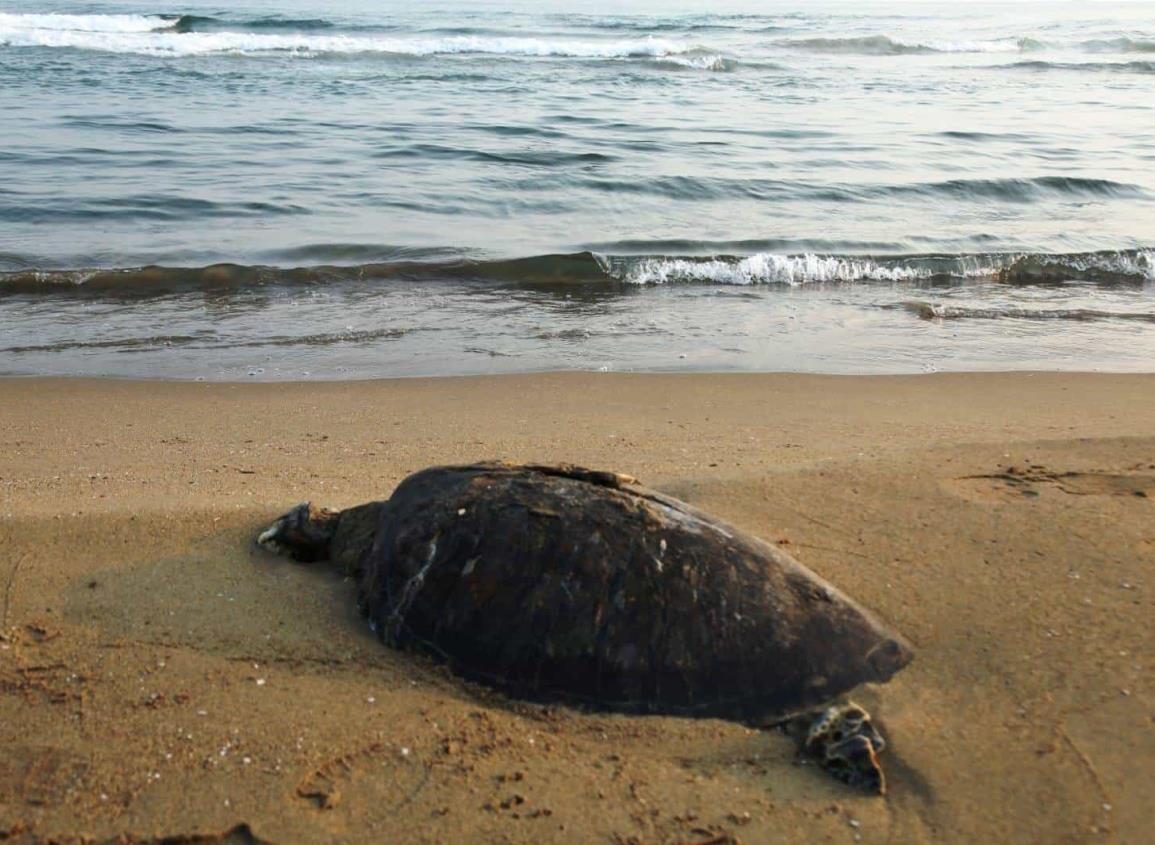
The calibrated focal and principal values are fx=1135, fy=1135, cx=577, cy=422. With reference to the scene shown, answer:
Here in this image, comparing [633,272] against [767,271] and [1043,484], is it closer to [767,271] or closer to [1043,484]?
[767,271]

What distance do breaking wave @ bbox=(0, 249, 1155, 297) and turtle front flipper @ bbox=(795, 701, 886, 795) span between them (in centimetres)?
672

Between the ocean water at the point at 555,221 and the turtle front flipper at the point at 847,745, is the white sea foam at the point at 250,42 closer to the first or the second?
the ocean water at the point at 555,221

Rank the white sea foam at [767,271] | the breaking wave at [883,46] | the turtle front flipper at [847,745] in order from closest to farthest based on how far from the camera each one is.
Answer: the turtle front flipper at [847,745], the white sea foam at [767,271], the breaking wave at [883,46]

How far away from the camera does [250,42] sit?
92.4 feet

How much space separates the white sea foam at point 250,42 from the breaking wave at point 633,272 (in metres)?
19.4

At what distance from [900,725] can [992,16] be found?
46.4 metres

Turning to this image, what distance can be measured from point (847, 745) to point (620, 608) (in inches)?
26.7

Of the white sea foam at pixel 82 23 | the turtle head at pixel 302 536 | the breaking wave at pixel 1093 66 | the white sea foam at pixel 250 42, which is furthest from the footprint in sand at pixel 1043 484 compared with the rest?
the white sea foam at pixel 82 23

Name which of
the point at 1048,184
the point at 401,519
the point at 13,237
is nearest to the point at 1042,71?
the point at 1048,184

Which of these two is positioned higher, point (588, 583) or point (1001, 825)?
point (588, 583)

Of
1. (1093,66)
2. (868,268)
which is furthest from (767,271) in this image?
(1093,66)

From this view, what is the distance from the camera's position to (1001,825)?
260cm

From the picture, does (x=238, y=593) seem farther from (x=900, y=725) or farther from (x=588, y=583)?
A: (x=900, y=725)

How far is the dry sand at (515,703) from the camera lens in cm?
261
